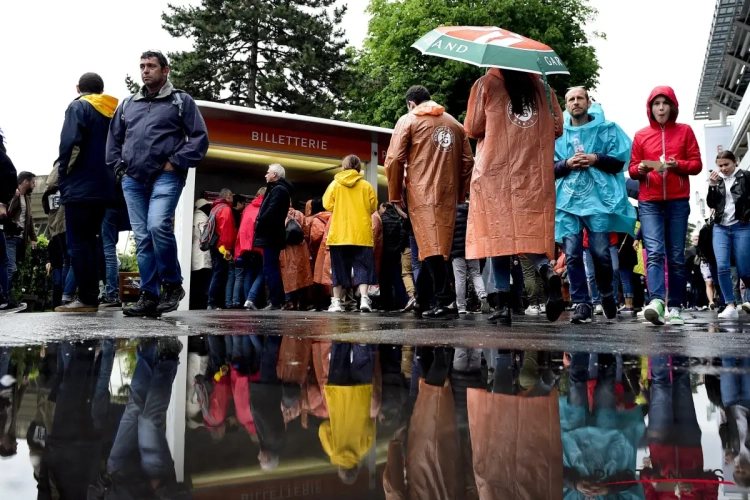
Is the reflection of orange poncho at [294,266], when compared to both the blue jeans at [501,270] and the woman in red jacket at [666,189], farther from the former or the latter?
the woman in red jacket at [666,189]

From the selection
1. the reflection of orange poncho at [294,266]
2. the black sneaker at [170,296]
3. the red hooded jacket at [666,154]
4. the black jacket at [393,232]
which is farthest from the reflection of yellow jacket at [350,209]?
the red hooded jacket at [666,154]

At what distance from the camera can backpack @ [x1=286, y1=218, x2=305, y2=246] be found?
11609 millimetres

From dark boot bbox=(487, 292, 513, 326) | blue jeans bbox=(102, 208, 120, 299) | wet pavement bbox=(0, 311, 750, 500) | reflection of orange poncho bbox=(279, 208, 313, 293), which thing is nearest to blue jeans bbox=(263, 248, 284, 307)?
reflection of orange poncho bbox=(279, 208, 313, 293)

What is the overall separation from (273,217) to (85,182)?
3.60m

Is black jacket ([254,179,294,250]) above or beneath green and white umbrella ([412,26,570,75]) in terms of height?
beneath

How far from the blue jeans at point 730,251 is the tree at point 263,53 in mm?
24160

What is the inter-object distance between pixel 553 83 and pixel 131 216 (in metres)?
27.0

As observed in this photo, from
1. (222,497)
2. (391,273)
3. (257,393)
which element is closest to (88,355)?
(257,393)

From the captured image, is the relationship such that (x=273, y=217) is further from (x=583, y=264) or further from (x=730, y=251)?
(x=730, y=251)

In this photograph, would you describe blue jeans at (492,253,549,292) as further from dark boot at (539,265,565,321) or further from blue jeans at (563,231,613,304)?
blue jeans at (563,231,613,304)

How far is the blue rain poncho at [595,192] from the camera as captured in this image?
6.03m

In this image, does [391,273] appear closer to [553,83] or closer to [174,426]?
[174,426]

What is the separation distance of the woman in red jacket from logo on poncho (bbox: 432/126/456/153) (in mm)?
1571

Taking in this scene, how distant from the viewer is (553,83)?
30.8m
